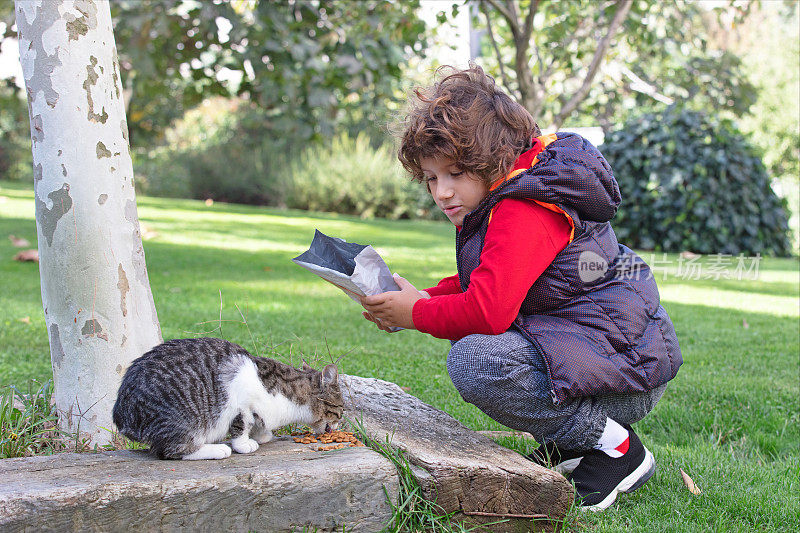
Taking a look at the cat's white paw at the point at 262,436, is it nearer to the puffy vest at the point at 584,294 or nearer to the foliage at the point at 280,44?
the puffy vest at the point at 584,294

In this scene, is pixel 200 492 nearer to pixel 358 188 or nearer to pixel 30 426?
pixel 30 426

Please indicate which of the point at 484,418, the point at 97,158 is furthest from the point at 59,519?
the point at 484,418

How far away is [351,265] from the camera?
2.71m

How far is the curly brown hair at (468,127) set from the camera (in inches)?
100

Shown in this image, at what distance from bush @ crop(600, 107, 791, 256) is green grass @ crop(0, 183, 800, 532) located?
1.10 metres

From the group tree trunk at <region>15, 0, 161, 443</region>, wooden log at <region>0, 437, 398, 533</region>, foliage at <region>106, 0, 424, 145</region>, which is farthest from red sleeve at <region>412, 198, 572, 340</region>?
foliage at <region>106, 0, 424, 145</region>

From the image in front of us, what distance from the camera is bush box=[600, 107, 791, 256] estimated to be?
1056 cm

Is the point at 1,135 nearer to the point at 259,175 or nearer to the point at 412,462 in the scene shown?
the point at 259,175

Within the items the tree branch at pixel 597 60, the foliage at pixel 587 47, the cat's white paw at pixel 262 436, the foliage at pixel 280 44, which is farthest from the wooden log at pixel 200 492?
the foliage at pixel 280 44

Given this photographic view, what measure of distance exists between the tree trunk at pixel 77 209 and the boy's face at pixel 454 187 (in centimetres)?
129

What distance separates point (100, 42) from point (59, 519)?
74.7 inches

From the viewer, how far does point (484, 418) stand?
3.57 metres

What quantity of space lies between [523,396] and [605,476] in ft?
1.62

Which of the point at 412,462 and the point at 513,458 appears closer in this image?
the point at 412,462
